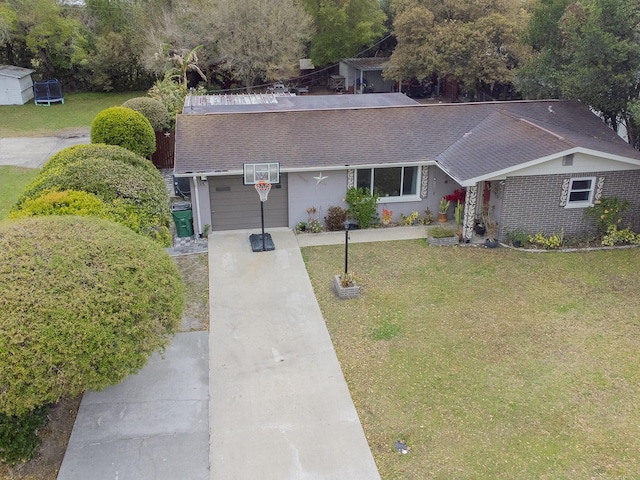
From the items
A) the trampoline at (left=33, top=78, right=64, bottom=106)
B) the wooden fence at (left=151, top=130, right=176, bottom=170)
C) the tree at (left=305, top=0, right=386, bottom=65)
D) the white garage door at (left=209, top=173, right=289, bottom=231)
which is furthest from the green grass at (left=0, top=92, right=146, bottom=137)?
the white garage door at (left=209, top=173, right=289, bottom=231)

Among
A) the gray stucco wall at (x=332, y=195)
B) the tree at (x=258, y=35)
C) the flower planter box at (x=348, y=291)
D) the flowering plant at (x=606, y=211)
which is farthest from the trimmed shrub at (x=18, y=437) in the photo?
the tree at (x=258, y=35)

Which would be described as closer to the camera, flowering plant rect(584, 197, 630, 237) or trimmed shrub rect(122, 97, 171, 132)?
flowering plant rect(584, 197, 630, 237)

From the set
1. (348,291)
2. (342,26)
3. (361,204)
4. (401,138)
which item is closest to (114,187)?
(348,291)

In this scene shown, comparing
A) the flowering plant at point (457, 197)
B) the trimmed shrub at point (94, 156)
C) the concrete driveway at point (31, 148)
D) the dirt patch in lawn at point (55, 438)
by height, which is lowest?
the dirt patch in lawn at point (55, 438)

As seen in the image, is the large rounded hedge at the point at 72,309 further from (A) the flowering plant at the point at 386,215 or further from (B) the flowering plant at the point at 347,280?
(A) the flowering plant at the point at 386,215

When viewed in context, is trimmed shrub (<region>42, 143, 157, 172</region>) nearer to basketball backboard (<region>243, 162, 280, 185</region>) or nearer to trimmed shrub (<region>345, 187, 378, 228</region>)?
basketball backboard (<region>243, 162, 280, 185</region>)

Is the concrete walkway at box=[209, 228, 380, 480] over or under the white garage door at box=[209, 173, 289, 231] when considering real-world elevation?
under

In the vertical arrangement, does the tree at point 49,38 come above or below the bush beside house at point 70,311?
above
